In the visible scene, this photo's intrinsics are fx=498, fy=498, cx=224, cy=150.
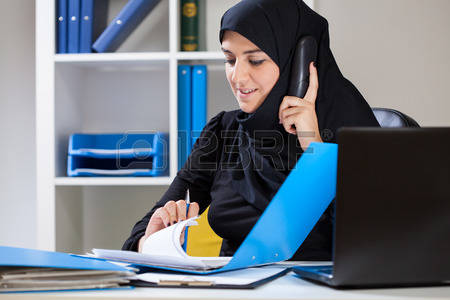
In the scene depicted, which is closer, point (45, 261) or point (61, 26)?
point (45, 261)

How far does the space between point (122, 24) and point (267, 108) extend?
1.06 m

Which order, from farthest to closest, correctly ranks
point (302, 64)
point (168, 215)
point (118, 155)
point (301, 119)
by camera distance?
point (118, 155), point (302, 64), point (301, 119), point (168, 215)

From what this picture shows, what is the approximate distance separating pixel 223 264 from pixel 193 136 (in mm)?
1467

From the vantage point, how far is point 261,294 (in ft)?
1.86

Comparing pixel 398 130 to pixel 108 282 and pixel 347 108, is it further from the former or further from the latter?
pixel 347 108

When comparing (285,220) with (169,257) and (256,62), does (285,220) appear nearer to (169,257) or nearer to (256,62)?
(169,257)

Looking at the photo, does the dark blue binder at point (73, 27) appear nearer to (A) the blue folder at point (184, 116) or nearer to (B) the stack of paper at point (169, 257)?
(A) the blue folder at point (184, 116)

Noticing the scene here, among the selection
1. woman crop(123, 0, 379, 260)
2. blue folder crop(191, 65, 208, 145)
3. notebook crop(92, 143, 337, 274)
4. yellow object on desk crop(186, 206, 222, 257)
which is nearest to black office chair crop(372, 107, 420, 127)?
woman crop(123, 0, 379, 260)

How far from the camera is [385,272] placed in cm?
58

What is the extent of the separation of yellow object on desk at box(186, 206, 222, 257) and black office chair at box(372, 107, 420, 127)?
0.59 metres

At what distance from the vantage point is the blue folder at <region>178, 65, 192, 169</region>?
217 centimetres

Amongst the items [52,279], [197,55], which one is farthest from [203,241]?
[197,55]

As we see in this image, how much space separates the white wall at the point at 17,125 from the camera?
2.41m

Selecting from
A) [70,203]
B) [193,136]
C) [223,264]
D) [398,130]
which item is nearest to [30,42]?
[70,203]
